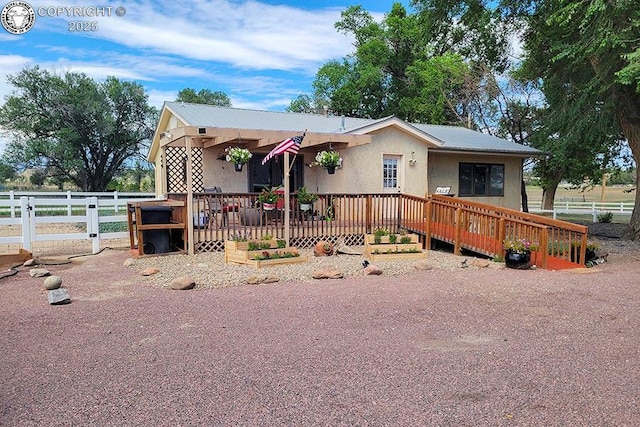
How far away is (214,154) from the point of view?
12.1 meters

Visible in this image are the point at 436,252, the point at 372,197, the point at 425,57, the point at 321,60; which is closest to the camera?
the point at 436,252

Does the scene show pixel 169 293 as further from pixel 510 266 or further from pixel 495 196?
pixel 495 196

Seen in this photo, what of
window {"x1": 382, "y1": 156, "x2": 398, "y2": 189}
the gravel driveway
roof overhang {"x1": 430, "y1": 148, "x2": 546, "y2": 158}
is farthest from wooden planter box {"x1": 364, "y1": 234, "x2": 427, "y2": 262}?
roof overhang {"x1": 430, "y1": 148, "x2": 546, "y2": 158}

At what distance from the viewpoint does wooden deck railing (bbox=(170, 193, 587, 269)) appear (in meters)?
8.85

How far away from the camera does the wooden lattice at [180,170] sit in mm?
12008

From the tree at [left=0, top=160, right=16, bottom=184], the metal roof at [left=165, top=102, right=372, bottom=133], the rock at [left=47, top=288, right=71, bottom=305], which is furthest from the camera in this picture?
the tree at [left=0, top=160, right=16, bottom=184]

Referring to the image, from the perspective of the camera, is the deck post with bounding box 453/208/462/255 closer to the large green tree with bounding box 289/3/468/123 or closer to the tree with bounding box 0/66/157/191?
the large green tree with bounding box 289/3/468/123

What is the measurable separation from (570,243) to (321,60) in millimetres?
26714

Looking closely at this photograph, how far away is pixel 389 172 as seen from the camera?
1367 centimetres

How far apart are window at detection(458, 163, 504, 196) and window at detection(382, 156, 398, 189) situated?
10.5ft

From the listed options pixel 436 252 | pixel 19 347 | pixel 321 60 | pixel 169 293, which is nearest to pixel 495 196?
pixel 436 252

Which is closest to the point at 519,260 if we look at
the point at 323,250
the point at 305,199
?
the point at 323,250

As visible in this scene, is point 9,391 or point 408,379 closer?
point 9,391

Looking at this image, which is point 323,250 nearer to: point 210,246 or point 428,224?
point 210,246
